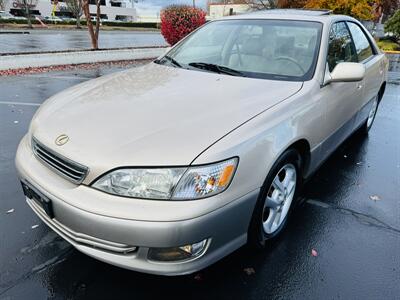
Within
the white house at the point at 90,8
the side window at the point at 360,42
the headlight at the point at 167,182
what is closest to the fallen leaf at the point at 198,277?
the headlight at the point at 167,182

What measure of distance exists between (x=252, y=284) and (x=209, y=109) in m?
1.16

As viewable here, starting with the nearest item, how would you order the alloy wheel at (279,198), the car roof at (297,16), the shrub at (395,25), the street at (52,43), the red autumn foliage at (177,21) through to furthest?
the alloy wheel at (279,198) < the car roof at (297,16) < the red autumn foliage at (177,21) < the street at (52,43) < the shrub at (395,25)

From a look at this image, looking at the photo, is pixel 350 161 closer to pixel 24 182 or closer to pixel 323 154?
pixel 323 154

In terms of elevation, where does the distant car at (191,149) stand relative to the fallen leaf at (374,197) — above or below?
above

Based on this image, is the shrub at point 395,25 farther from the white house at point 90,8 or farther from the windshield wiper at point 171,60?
the white house at point 90,8

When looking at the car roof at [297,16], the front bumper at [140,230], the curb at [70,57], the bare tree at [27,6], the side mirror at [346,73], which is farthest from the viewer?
the bare tree at [27,6]

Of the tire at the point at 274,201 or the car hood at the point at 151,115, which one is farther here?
the tire at the point at 274,201

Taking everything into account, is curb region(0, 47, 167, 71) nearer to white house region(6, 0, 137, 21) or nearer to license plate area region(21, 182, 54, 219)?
license plate area region(21, 182, 54, 219)

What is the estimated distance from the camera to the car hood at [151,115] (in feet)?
6.49

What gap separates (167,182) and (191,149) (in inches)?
8.8

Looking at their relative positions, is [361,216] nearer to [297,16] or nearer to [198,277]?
[198,277]

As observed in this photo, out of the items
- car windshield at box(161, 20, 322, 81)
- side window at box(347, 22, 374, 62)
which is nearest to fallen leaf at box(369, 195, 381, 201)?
car windshield at box(161, 20, 322, 81)

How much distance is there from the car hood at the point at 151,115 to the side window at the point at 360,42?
1761 mm

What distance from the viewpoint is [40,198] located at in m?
2.16
